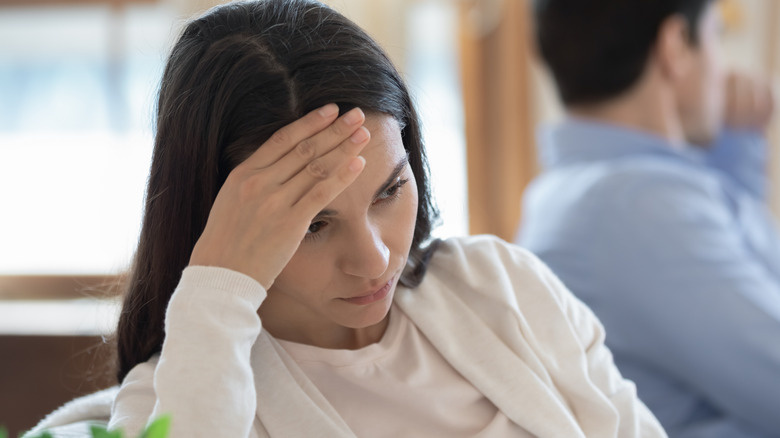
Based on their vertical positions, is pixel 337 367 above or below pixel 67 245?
above

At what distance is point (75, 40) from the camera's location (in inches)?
123

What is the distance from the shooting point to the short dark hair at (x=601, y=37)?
72.6 inches

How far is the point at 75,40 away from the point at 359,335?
2410 millimetres

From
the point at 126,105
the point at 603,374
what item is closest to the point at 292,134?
the point at 603,374

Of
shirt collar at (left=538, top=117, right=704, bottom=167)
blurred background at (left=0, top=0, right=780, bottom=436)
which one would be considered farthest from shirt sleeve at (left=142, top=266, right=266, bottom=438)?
blurred background at (left=0, top=0, right=780, bottom=436)

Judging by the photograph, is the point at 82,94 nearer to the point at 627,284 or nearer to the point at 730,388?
the point at 627,284

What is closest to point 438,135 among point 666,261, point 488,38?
point 488,38

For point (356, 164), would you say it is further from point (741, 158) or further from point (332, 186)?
point (741, 158)

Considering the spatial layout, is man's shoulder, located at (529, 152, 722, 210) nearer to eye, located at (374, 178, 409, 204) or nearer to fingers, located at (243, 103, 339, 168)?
eye, located at (374, 178, 409, 204)

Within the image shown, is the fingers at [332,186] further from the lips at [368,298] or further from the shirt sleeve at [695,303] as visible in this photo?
the shirt sleeve at [695,303]

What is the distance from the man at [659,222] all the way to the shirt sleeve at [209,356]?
869 millimetres


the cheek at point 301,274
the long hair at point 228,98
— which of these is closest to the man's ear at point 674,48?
the long hair at point 228,98

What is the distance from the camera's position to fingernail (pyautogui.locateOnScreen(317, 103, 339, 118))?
91 centimetres

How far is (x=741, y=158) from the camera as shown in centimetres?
227
